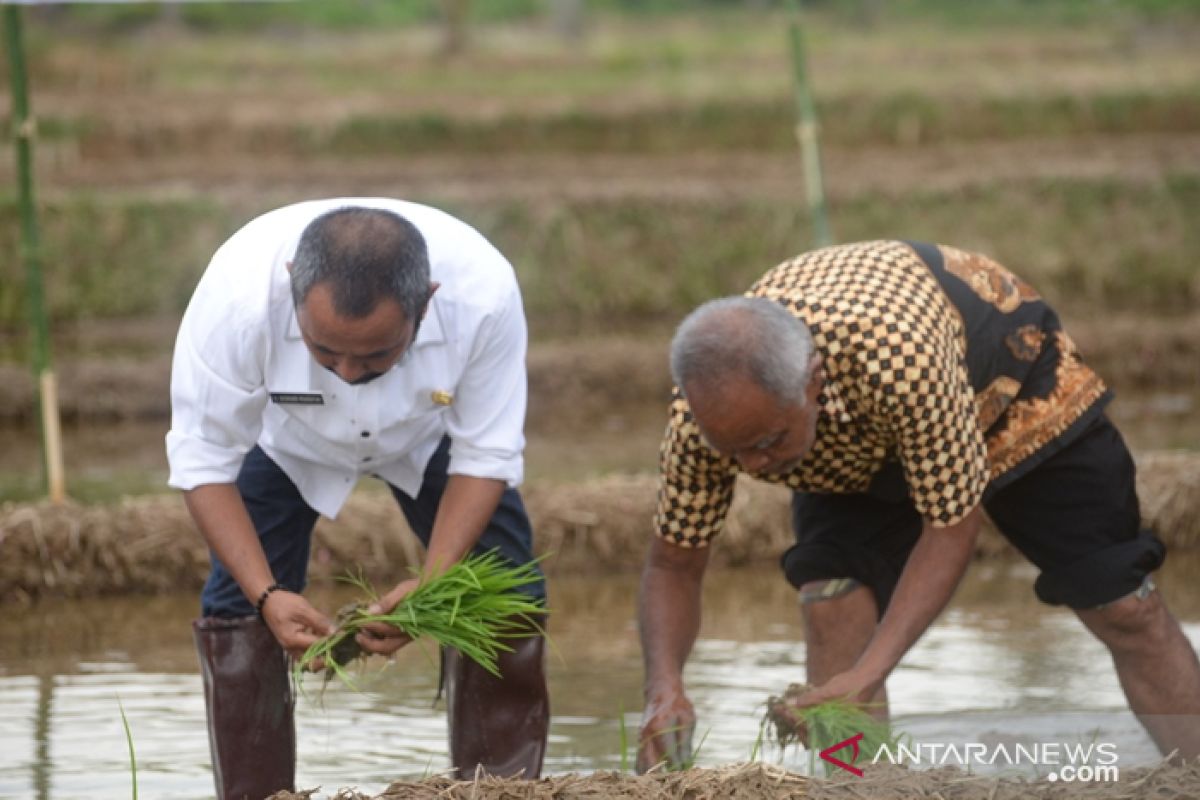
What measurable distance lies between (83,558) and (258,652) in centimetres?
260

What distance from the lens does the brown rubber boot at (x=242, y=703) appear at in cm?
396

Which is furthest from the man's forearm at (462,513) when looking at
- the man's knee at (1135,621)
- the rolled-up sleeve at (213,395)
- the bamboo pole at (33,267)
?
the bamboo pole at (33,267)

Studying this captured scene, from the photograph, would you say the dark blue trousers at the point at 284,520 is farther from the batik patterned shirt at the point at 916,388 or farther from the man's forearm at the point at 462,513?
the batik patterned shirt at the point at 916,388

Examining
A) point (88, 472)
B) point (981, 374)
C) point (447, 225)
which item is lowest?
point (88, 472)

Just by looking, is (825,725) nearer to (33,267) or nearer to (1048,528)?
(1048,528)

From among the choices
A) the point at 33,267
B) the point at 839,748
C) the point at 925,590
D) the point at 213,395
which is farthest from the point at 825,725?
the point at 33,267

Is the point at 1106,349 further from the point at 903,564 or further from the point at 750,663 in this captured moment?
the point at 903,564

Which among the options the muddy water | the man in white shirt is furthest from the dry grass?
the man in white shirt

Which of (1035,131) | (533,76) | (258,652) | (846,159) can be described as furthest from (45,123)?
(258,652)

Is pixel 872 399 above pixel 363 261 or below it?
below

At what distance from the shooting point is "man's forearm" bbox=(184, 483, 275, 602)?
3691mm

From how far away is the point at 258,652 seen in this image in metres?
3.99

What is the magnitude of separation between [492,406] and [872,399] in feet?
2.53

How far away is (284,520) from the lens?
409cm
